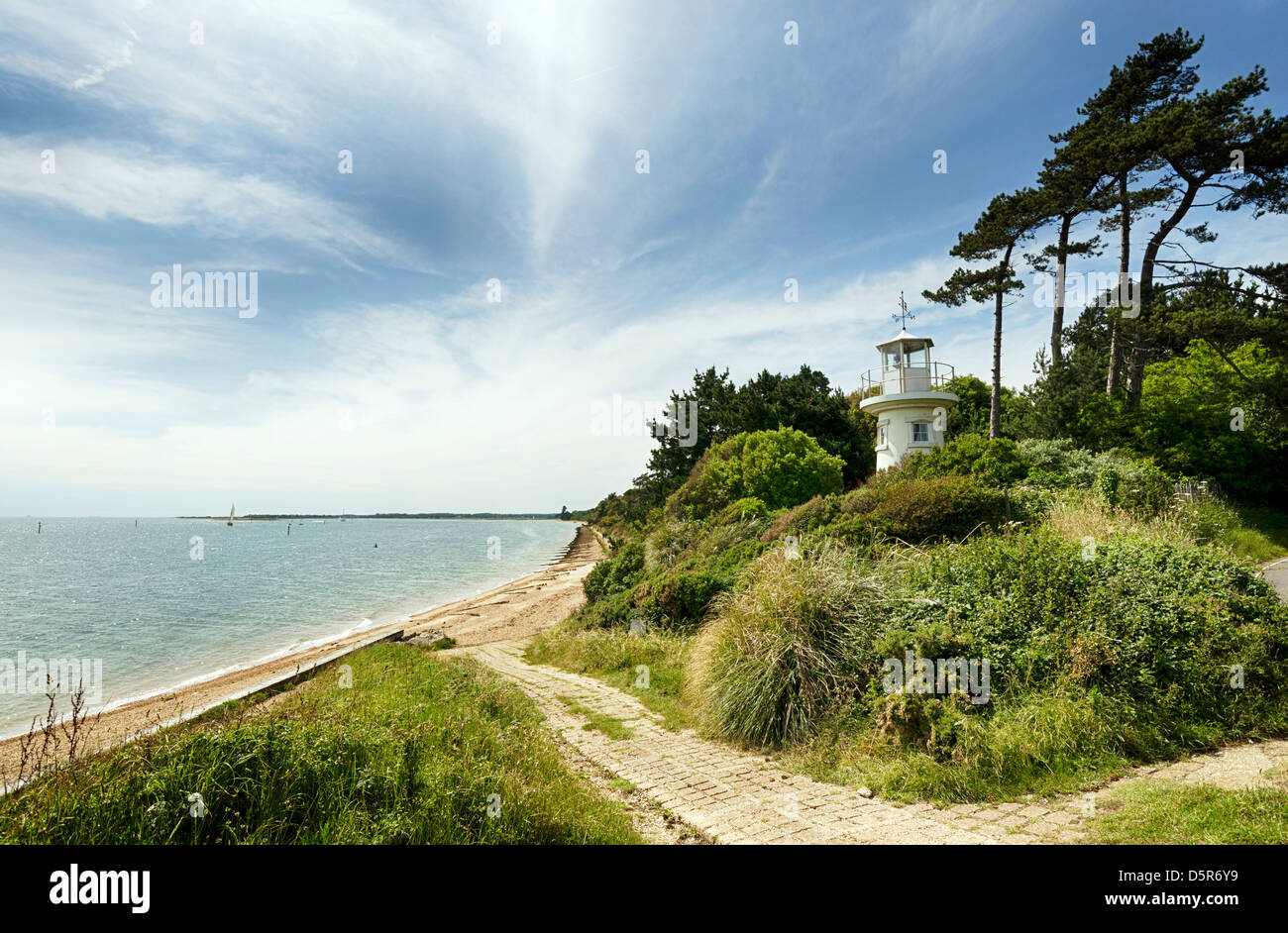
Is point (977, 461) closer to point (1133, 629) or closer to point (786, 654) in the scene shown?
point (1133, 629)

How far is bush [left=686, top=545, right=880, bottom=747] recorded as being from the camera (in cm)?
696

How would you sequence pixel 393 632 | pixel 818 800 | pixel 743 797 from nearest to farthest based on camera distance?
pixel 818 800
pixel 743 797
pixel 393 632

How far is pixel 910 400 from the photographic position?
23203mm

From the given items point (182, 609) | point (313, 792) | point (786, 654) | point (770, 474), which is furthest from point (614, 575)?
point (182, 609)

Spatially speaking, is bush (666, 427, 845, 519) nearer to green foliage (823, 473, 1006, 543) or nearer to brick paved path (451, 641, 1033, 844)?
green foliage (823, 473, 1006, 543)

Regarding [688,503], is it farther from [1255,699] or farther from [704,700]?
[1255,699]

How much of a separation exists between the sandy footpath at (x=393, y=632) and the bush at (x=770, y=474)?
707cm

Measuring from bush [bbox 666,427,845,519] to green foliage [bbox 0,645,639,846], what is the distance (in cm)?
1591

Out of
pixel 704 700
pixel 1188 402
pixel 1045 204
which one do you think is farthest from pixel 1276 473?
pixel 704 700

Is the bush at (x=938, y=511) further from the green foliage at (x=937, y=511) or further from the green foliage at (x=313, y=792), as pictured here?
the green foliage at (x=313, y=792)

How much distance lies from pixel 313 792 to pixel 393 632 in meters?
17.4

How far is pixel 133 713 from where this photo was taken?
1319 cm

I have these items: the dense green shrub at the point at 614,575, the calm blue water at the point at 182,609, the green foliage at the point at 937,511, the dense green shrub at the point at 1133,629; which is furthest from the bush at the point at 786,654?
the calm blue water at the point at 182,609

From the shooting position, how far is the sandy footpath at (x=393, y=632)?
10.8 metres
